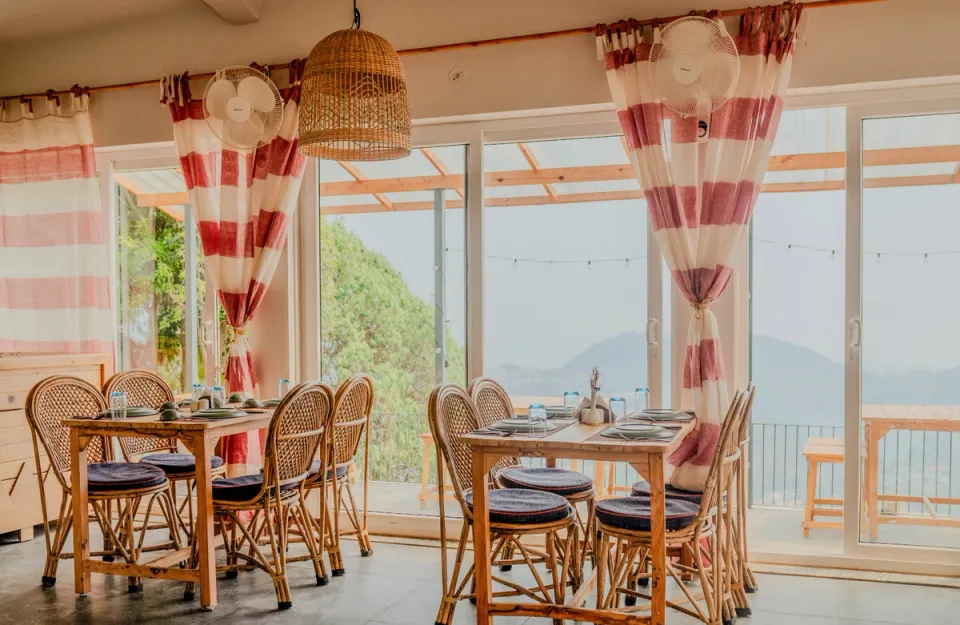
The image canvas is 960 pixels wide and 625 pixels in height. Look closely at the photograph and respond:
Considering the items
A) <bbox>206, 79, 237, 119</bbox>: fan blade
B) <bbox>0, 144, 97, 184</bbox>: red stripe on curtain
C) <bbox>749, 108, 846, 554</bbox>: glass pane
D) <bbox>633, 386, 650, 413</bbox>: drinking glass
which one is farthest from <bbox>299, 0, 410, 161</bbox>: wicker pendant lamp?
<bbox>0, 144, 97, 184</bbox>: red stripe on curtain

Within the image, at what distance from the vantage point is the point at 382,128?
313 centimetres

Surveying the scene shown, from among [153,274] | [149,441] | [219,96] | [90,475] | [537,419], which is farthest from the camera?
[153,274]

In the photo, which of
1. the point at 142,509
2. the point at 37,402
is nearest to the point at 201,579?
the point at 37,402

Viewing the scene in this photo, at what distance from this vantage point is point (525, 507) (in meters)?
2.99

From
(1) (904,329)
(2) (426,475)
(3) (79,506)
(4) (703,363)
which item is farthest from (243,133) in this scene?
(1) (904,329)

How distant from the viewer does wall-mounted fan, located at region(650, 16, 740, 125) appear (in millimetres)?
3393

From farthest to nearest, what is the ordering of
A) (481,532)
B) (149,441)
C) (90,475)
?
1. (149,441)
2. (90,475)
3. (481,532)

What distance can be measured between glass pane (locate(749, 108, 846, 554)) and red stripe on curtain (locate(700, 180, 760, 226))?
1.14ft

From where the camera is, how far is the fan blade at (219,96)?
4047mm

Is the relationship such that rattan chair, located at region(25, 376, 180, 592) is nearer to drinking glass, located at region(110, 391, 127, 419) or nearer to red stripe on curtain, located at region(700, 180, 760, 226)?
drinking glass, located at region(110, 391, 127, 419)

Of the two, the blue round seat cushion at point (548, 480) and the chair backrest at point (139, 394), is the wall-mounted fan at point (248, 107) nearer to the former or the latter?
the chair backrest at point (139, 394)

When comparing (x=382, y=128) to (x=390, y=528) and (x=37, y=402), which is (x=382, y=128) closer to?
(x=37, y=402)

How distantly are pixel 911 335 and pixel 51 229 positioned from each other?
15.7 feet

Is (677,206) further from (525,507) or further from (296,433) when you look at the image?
(296,433)
